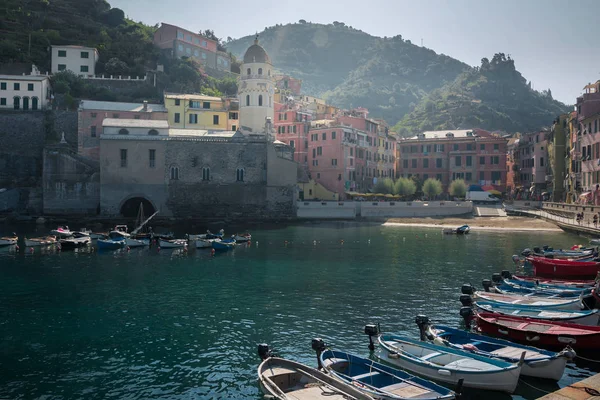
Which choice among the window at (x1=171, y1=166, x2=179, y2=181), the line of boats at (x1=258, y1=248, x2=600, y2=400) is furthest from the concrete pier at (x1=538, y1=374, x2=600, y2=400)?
the window at (x1=171, y1=166, x2=179, y2=181)

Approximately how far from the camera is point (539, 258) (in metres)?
32.0

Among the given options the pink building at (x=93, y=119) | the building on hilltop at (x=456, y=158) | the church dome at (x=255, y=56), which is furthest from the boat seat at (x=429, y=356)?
the building on hilltop at (x=456, y=158)

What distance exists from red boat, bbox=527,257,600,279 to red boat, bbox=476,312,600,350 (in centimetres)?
1369

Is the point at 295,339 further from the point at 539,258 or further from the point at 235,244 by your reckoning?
the point at 235,244

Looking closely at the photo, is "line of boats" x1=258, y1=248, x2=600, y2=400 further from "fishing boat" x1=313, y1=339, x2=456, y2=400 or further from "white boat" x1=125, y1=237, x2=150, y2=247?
"white boat" x1=125, y1=237, x2=150, y2=247

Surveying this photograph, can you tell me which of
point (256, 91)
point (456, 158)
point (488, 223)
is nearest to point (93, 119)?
point (256, 91)

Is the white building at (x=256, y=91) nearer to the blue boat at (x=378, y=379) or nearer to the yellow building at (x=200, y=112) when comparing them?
the yellow building at (x=200, y=112)

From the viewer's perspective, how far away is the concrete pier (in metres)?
10.5

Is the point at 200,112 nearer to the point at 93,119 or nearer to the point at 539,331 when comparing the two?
the point at 93,119

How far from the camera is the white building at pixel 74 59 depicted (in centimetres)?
8425

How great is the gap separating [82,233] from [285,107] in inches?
1894

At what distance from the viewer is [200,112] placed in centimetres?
7900

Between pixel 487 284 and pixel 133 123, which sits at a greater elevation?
pixel 133 123

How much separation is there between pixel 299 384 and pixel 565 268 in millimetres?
22228
